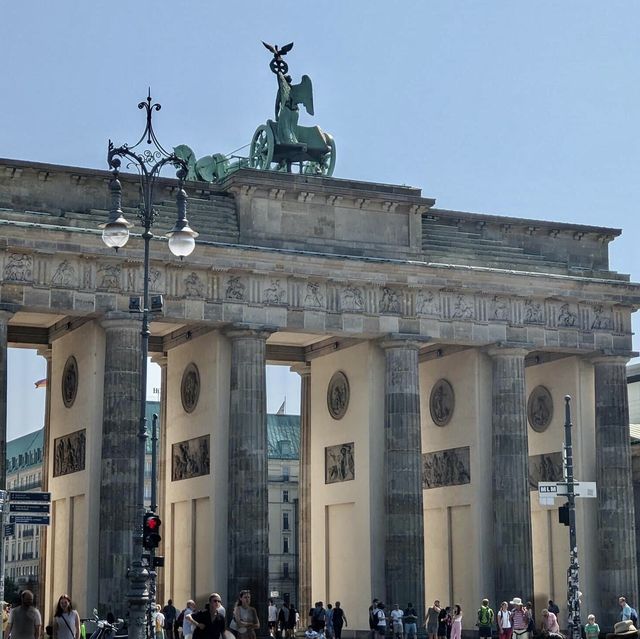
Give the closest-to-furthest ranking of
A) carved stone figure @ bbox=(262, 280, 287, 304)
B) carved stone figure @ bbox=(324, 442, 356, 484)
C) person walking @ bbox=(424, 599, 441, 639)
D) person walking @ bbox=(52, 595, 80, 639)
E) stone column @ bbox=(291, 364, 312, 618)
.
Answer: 1. person walking @ bbox=(52, 595, 80, 639)
2. person walking @ bbox=(424, 599, 441, 639)
3. carved stone figure @ bbox=(262, 280, 287, 304)
4. carved stone figure @ bbox=(324, 442, 356, 484)
5. stone column @ bbox=(291, 364, 312, 618)

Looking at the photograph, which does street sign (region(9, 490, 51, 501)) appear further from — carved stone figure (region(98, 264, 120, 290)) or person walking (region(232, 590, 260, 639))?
carved stone figure (region(98, 264, 120, 290))

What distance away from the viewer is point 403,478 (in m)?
52.2

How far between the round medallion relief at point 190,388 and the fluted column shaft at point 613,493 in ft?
51.5

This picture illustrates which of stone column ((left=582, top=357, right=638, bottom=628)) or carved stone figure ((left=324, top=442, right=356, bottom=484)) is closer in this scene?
carved stone figure ((left=324, top=442, right=356, bottom=484))

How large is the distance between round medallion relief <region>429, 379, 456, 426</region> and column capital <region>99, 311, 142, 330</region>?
14.5 metres

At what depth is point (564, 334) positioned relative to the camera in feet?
184

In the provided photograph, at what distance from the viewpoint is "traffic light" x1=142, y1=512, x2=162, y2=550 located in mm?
32219

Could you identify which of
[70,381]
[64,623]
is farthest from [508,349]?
[64,623]

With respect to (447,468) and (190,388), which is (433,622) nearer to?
(447,468)

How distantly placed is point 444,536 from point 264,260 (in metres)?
Result: 14.3

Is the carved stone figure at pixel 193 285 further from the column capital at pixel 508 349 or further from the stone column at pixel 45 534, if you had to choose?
the column capital at pixel 508 349

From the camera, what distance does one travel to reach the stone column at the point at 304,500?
2274 inches

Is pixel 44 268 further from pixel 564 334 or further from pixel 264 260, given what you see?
pixel 564 334

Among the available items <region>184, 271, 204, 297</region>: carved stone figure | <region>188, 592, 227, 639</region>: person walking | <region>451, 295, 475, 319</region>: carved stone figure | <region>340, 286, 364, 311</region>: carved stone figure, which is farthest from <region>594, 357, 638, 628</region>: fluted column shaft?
<region>188, 592, 227, 639</region>: person walking
